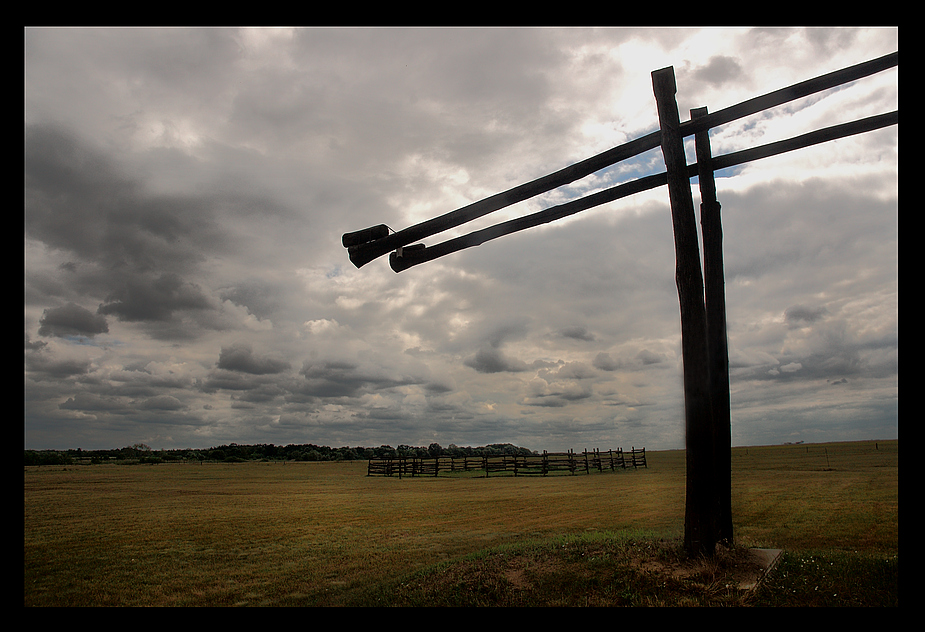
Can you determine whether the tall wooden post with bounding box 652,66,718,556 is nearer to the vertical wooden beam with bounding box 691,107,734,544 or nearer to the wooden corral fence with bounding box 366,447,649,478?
the vertical wooden beam with bounding box 691,107,734,544

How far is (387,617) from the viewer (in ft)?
11.0

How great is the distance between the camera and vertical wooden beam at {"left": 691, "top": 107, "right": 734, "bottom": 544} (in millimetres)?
5730

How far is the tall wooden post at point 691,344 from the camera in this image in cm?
518

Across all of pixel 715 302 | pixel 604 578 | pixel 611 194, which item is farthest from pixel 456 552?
pixel 611 194

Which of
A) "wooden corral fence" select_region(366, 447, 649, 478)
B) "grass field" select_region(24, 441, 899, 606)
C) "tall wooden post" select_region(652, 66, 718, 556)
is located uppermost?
"tall wooden post" select_region(652, 66, 718, 556)

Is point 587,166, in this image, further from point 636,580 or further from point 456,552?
point 456,552

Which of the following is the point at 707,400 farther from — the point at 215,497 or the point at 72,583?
the point at 215,497

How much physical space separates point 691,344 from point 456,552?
19.4 ft

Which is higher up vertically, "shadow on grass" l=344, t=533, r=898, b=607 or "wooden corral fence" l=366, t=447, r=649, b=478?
"shadow on grass" l=344, t=533, r=898, b=607

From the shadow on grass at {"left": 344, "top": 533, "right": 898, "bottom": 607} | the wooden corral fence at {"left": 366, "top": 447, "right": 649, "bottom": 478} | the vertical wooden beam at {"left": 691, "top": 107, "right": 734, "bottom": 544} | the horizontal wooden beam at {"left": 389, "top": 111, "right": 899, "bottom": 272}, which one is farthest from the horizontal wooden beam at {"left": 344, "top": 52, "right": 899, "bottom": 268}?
the wooden corral fence at {"left": 366, "top": 447, "right": 649, "bottom": 478}

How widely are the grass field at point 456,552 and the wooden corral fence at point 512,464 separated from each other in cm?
2109

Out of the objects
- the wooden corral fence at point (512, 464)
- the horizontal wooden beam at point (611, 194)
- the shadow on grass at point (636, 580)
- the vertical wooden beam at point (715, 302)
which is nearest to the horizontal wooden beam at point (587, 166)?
the horizontal wooden beam at point (611, 194)

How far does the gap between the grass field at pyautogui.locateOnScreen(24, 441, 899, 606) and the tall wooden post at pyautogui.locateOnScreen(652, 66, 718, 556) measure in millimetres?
432
